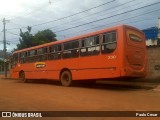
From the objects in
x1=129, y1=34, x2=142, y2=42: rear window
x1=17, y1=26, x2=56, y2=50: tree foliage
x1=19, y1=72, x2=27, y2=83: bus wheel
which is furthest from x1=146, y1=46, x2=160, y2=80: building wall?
x1=17, y1=26, x2=56, y2=50: tree foliage

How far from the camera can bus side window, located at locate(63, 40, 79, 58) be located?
15.7 metres

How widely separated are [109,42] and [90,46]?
5.06ft

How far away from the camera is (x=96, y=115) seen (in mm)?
7352

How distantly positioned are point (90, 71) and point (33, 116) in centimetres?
775

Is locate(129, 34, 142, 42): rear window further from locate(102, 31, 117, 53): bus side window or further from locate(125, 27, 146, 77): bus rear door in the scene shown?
locate(102, 31, 117, 53): bus side window

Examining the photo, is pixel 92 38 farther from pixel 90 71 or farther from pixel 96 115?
pixel 96 115

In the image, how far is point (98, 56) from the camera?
13977mm

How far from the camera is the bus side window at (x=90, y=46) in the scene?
14.2 m

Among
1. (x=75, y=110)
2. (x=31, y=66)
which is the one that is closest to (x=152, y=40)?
(x=31, y=66)

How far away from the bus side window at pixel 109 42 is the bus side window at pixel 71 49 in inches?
95.9

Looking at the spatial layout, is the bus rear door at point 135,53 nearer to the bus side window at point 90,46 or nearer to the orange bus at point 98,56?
the orange bus at point 98,56

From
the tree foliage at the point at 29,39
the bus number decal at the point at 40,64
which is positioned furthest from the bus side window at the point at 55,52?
the tree foliage at the point at 29,39

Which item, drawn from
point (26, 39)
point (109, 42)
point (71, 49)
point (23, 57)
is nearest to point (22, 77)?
point (23, 57)

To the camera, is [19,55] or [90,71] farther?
[19,55]
